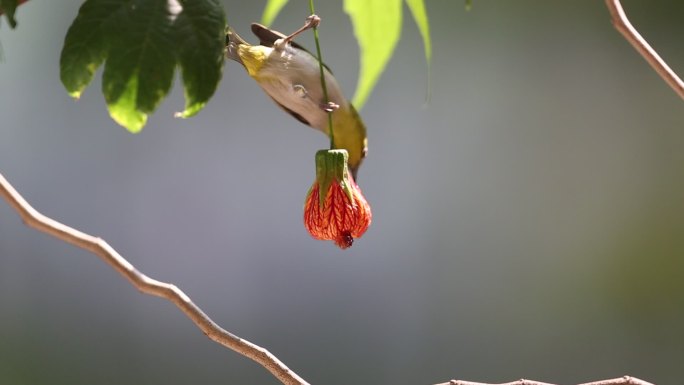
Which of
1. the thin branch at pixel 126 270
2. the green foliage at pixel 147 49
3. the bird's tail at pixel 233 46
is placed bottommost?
the thin branch at pixel 126 270

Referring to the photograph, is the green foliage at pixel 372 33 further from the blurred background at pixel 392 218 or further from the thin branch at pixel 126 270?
the blurred background at pixel 392 218

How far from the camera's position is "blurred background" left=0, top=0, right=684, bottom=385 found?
5.81 ft

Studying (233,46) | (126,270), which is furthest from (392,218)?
(126,270)

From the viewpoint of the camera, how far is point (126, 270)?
1.17 ft

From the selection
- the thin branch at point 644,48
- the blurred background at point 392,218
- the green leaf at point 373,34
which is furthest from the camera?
the blurred background at point 392,218

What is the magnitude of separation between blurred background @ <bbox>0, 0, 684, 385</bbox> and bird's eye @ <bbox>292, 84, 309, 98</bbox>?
1.24 metres

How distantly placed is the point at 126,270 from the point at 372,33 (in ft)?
0.44

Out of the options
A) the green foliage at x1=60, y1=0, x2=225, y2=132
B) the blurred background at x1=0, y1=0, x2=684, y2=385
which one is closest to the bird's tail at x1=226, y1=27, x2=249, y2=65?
the green foliage at x1=60, y1=0, x2=225, y2=132

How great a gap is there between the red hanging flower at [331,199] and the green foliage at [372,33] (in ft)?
0.51

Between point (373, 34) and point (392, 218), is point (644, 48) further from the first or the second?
point (392, 218)

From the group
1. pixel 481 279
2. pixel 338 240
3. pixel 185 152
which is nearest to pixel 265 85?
pixel 338 240

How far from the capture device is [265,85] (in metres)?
0.51

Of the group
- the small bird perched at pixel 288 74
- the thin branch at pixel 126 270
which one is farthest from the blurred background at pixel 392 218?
the thin branch at pixel 126 270

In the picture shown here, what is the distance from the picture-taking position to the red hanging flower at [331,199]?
0.48 metres
